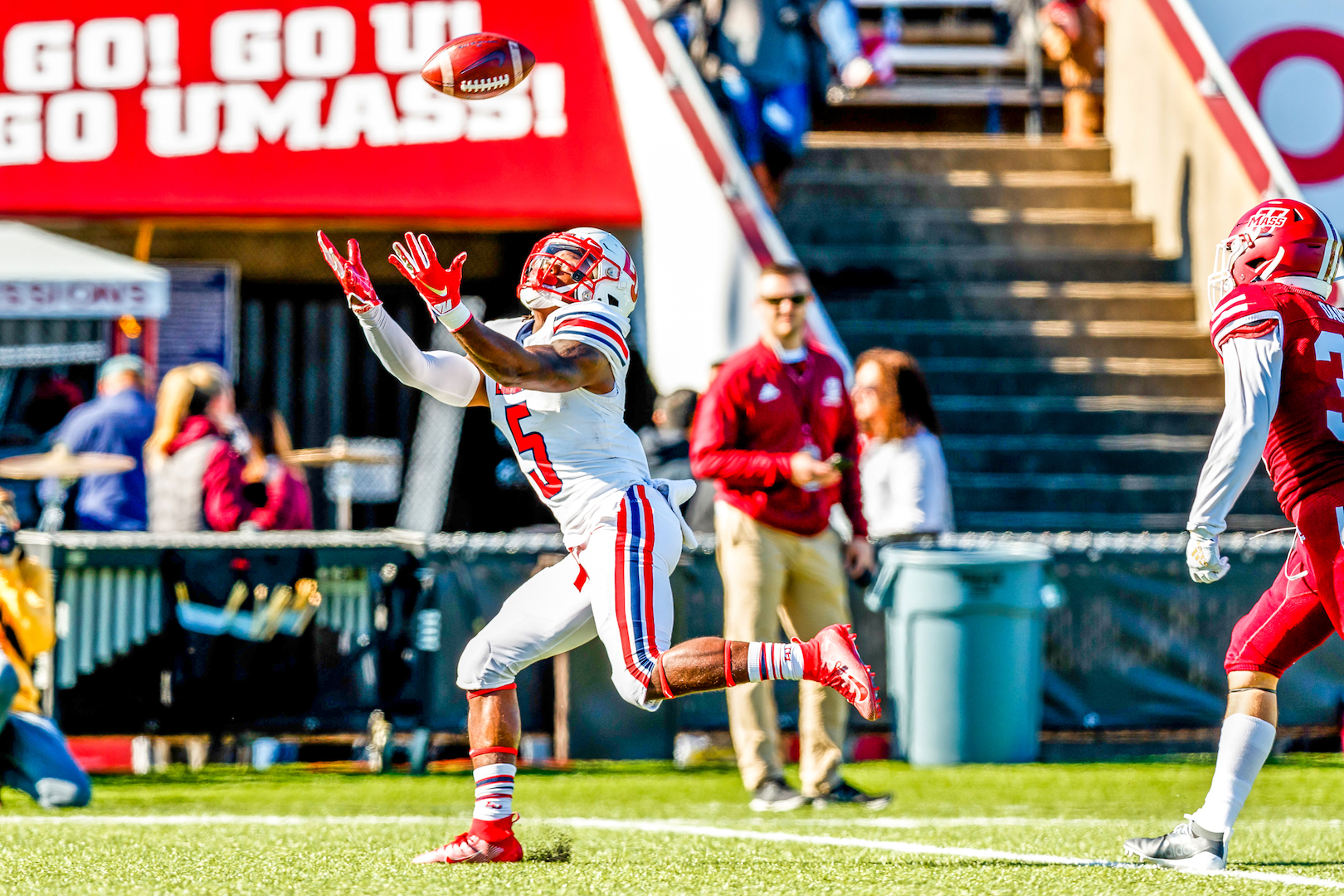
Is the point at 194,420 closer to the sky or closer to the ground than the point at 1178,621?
closer to the sky

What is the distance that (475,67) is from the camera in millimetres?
6207

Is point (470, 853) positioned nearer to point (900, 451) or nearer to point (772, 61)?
point (900, 451)

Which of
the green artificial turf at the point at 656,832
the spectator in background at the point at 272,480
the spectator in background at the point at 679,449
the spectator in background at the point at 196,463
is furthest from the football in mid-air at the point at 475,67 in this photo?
the spectator in background at the point at 272,480

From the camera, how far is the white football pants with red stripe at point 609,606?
534 centimetres

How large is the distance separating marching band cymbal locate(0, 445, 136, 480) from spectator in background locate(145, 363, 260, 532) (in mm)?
223

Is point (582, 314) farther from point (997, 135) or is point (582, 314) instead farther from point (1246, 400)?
point (997, 135)

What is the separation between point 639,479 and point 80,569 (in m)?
4.55

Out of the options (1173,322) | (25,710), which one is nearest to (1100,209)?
(1173,322)

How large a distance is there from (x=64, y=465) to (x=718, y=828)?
4.36 meters

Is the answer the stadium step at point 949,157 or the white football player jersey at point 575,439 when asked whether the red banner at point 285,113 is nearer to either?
the stadium step at point 949,157

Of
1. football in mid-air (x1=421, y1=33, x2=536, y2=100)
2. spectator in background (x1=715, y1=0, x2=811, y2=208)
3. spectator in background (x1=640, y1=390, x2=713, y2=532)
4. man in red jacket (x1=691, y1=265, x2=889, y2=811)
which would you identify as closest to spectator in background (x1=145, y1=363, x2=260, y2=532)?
spectator in background (x1=640, y1=390, x2=713, y2=532)

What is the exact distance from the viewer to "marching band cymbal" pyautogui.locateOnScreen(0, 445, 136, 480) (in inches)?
367

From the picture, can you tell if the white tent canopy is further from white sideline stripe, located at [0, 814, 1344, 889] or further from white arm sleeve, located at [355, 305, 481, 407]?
white arm sleeve, located at [355, 305, 481, 407]

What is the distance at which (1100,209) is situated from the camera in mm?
14000
